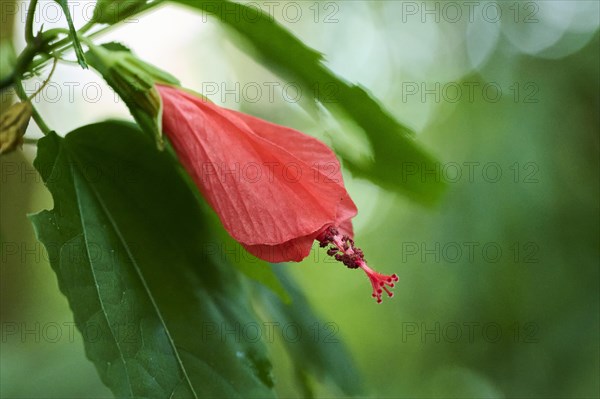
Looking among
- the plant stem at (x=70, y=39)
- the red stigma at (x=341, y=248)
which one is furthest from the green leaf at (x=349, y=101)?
the red stigma at (x=341, y=248)

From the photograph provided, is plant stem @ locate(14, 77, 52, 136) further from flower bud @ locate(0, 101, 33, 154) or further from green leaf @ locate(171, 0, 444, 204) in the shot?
green leaf @ locate(171, 0, 444, 204)

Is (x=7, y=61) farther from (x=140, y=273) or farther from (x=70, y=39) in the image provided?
(x=140, y=273)

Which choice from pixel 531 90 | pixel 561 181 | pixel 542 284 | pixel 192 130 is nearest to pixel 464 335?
pixel 542 284

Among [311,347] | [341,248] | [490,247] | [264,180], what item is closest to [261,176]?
[264,180]

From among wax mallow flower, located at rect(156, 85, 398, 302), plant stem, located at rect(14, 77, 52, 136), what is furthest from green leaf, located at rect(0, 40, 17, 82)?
wax mallow flower, located at rect(156, 85, 398, 302)

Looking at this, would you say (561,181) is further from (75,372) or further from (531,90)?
(75,372)
